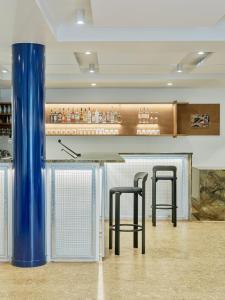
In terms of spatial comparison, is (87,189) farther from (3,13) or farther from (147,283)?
(3,13)

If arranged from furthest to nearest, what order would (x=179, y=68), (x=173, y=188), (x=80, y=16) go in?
(x=179, y=68) → (x=173, y=188) → (x=80, y=16)

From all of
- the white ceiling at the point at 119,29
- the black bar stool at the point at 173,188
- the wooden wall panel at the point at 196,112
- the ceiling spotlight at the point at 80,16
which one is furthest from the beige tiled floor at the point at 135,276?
the wooden wall panel at the point at 196,112

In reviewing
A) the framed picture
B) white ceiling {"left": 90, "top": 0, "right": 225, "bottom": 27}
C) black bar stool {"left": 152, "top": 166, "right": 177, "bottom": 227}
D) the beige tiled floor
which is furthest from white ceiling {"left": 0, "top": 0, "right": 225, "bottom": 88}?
the beige tiled floor

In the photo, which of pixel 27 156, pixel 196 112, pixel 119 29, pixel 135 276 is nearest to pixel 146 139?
pixel 196 112

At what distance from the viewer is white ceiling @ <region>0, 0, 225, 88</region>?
168 inches

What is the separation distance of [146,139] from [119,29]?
4656 mm

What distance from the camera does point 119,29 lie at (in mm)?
5266

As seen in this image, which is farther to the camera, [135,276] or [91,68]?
[91,68]

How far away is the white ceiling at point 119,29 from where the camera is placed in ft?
14.0

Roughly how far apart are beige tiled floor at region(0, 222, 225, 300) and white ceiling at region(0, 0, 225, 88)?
254cm

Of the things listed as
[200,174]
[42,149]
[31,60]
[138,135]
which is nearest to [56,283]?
[42,149]

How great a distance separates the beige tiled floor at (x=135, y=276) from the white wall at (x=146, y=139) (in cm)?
357

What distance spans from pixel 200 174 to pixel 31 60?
3898 millimetres

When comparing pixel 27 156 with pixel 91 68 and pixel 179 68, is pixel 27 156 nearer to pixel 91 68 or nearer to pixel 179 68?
pixel 91 68
